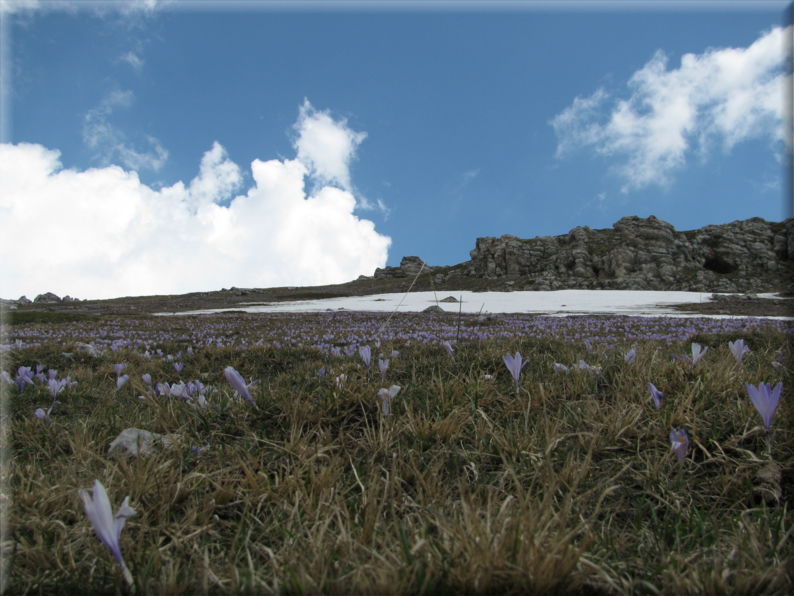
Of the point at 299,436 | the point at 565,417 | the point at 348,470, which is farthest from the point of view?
the point at 565,417

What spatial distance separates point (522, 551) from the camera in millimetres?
1132

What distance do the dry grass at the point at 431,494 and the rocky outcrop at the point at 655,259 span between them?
77.7 metres

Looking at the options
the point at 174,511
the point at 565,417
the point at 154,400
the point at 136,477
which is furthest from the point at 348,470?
the point at 154,400

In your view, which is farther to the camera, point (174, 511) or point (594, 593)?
point (174, 511)

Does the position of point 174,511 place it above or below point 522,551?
below

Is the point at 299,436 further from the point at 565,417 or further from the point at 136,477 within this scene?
the point at 565,417

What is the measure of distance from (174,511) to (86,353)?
24.3 ft

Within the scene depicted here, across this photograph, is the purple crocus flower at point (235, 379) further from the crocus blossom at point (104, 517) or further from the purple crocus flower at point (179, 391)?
the crocus blossom at point (104, 517)

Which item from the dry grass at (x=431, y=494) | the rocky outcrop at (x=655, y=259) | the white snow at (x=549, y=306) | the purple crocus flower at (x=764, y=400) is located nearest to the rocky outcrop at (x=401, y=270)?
the rocky outcrop at (x=655, y=259)

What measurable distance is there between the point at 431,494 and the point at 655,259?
338 ft

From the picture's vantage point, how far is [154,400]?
293cm

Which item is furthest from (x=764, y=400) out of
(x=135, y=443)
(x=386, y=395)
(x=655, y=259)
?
(x=655, y=259)

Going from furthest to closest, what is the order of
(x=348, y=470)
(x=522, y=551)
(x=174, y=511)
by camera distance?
(x=348, y=470) → (x=174, y=511) → (x=522, y=551)

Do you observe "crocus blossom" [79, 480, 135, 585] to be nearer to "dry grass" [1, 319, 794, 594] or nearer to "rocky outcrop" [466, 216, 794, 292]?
"dry grass" [1, 319, 794, 594]
